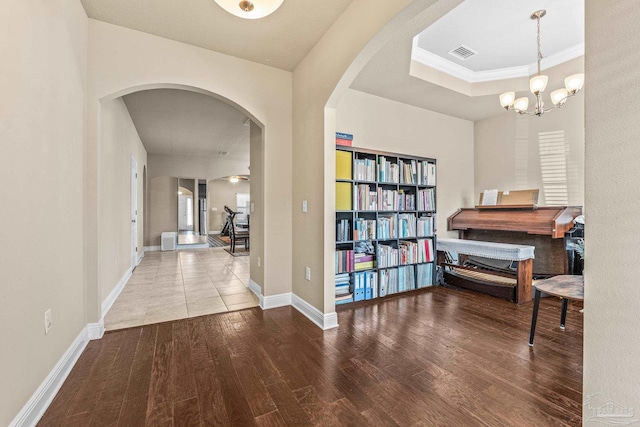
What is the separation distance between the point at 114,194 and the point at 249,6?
288 centimetres

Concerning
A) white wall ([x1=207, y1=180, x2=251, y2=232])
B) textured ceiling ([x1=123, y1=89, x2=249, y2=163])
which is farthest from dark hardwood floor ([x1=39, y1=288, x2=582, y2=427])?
white wall ([x1=207, y1=180, x2=251, y2=232])

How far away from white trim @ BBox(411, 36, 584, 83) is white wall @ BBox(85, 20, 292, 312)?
1.61 meters

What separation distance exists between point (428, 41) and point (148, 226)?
7.90m

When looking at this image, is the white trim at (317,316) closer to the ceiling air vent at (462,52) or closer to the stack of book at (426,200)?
the stack of book at (426,200)

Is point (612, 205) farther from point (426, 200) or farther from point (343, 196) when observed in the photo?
point (426, 200)

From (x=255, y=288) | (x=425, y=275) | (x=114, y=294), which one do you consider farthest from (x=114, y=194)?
(x=425, y=275)

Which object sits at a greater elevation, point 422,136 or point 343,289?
point 422,136

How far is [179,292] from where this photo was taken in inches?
143

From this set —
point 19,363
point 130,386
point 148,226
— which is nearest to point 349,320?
point 130,386

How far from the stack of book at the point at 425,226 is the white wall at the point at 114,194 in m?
3.63

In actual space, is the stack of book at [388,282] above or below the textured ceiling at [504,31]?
below

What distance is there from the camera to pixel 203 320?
2.68 m

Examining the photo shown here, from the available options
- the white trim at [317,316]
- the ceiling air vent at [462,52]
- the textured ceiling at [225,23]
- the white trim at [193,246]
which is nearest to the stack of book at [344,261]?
the white trim at [317,316]

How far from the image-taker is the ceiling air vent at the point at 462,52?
9.91ft
